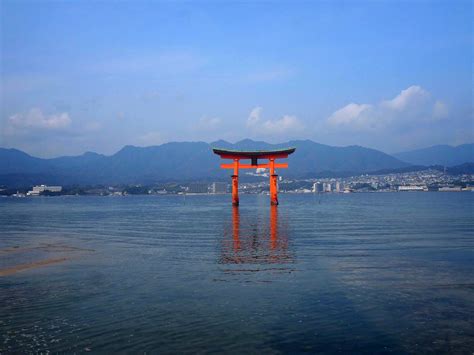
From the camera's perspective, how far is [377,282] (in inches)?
520

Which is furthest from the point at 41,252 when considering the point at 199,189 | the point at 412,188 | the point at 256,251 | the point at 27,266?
the point at 199,189

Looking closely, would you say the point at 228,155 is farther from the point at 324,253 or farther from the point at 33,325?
the point at 33,325

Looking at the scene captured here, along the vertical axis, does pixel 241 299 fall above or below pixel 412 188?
below

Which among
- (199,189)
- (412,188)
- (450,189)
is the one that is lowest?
(450,189)

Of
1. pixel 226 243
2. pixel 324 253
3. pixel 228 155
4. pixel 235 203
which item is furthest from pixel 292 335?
pixel 235 203

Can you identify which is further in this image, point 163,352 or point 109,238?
point 109,238

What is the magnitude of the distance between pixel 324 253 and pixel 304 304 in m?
8.35

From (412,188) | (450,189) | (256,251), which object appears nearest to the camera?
(256,251)

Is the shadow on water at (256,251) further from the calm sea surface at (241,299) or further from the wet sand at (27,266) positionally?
the wet sand at (27,266)

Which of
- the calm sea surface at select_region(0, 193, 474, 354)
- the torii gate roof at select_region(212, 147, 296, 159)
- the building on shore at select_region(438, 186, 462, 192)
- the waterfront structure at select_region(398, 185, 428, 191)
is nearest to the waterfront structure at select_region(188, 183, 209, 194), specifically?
the waterfront structure at select_region(398, 185, 428, 191)

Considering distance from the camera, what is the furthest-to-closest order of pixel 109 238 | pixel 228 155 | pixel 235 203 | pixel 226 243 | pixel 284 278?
pixel 235 203 → pixel 228 155 → pixel 109 238 → pixel 226 243 → pixel 284 278

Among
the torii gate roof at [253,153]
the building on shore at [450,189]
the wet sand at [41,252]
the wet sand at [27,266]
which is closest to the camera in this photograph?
the wet sand at [27,266]

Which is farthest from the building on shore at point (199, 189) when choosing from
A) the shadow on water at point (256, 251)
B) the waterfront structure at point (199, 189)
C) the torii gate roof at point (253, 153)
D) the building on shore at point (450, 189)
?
the shadow on water at point (256, 251)

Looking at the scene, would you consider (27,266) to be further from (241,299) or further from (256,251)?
(241,299)
